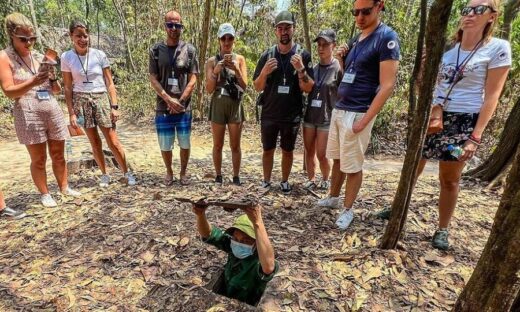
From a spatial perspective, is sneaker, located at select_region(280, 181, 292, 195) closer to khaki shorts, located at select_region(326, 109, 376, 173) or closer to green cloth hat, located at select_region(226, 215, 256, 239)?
khaki shorts, located at select_region(326, 109, 376, 173)

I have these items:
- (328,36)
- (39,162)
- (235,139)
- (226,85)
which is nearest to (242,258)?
(235,139)

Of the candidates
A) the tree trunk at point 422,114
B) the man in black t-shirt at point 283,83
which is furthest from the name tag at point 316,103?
the tree trunk at point 422,114

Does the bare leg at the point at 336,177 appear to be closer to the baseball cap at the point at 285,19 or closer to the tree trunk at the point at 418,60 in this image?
the tree trunk at the point at 418,60

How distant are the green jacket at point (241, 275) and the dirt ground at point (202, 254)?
17 centimetres

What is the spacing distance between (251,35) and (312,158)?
8.33 metres

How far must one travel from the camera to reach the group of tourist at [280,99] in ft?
8.00

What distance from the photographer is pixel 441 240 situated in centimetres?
279

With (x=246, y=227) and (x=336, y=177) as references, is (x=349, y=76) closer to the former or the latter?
(x=336, y=177)

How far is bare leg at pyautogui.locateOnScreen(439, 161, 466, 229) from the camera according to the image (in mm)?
2588

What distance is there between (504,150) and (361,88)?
8.98 ft

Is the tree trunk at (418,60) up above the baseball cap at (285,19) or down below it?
below

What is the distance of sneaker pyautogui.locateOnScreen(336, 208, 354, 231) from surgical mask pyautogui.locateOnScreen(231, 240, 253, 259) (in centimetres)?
108

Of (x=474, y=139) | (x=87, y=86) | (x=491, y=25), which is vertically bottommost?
(x=474, y=139)

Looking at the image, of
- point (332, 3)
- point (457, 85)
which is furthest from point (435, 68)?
point (332, 3)
